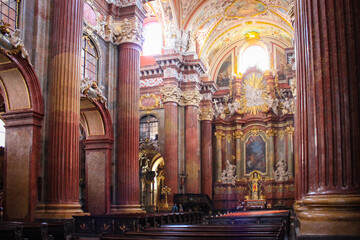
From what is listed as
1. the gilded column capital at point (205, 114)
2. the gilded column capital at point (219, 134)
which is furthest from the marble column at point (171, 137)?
the gilded column capital at point (219, 134)

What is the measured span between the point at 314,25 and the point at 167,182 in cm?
1940

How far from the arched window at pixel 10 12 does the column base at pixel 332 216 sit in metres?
9.30

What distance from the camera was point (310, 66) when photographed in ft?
17.6

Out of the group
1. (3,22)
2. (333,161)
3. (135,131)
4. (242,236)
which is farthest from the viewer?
(135,131)

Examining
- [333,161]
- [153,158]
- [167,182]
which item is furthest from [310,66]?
[153,158]

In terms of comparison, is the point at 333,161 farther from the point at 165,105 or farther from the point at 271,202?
the point at 271,202

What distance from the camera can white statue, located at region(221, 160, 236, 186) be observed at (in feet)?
101

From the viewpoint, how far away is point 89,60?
15.5 m

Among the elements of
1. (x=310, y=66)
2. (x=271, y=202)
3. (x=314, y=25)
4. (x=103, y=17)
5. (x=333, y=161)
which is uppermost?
(x=103, y=17)

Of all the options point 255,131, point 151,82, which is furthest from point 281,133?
point 151,82

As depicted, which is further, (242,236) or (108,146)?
(108,146)

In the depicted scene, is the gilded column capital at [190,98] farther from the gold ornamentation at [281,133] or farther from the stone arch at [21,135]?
the stone arch at [21,135]

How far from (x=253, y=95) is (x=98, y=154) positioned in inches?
741

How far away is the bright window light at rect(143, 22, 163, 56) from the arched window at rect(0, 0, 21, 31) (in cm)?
1734
